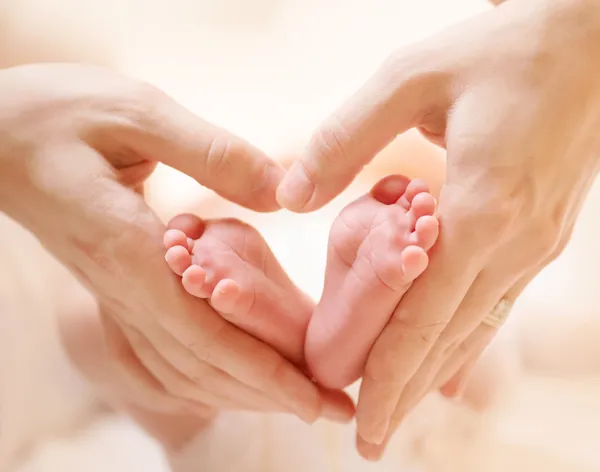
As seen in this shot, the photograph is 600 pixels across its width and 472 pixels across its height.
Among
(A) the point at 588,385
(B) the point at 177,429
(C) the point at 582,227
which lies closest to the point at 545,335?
(A) the point at 588,385

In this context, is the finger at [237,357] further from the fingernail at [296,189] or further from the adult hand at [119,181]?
the fingernail at [296,189]

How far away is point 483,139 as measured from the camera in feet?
1.79

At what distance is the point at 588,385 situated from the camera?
2.85ft

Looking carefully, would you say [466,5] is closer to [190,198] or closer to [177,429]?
[190,198]

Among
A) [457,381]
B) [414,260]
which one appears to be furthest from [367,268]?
[457,381]

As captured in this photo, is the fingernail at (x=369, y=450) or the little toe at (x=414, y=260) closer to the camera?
the little toe at (x=414, y=260)

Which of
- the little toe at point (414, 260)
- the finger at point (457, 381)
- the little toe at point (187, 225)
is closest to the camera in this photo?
the little toe at point (414, 260)

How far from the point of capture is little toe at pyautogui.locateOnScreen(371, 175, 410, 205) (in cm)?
61

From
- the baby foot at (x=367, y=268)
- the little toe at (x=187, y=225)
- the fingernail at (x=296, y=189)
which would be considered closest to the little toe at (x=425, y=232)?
the baby foot at (x=367, y=268)

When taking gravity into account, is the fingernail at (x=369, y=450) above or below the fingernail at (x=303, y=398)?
below

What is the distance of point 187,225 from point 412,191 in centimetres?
22

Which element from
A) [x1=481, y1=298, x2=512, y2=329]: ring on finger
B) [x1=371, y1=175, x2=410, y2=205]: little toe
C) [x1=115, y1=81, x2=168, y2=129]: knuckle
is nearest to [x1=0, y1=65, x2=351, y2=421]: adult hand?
[x1=115, y1=81, x2=168, y2=129]: knuckle

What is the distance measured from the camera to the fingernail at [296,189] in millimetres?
599

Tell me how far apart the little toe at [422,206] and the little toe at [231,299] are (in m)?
0.17
